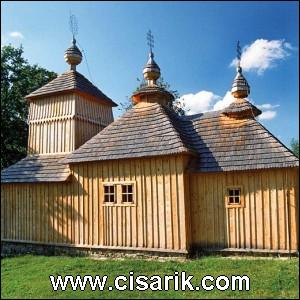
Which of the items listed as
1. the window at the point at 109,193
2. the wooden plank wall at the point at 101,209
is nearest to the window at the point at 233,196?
the wooden plank wall at the point at 101,209

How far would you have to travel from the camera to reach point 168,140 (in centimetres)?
1259

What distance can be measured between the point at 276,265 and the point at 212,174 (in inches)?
133

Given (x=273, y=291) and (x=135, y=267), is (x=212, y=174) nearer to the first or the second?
(x=135, y=267)

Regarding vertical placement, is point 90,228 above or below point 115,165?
below

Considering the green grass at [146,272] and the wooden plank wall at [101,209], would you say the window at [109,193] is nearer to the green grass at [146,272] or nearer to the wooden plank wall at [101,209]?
the wooden plank wall at [101,209]

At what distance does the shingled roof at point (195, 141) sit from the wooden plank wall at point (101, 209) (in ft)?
1.47

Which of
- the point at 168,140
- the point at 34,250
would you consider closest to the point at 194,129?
the point at 168,140

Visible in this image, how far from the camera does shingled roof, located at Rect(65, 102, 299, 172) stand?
12.0 meters

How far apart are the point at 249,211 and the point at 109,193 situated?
464cm

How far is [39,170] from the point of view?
15.1 metres

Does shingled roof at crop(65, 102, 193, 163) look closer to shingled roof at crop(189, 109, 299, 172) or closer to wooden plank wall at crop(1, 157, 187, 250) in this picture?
wooden plank wall at crop(1, 157, 187, 250)

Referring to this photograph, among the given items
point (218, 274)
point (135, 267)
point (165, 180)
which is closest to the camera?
point (218, 274)

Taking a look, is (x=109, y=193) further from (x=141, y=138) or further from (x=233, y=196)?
(x=233, y=196)

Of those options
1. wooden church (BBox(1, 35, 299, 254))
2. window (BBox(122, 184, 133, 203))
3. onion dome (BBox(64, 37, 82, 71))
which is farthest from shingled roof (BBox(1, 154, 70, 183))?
onion dome (BBox(64, 37, 82, 71))
